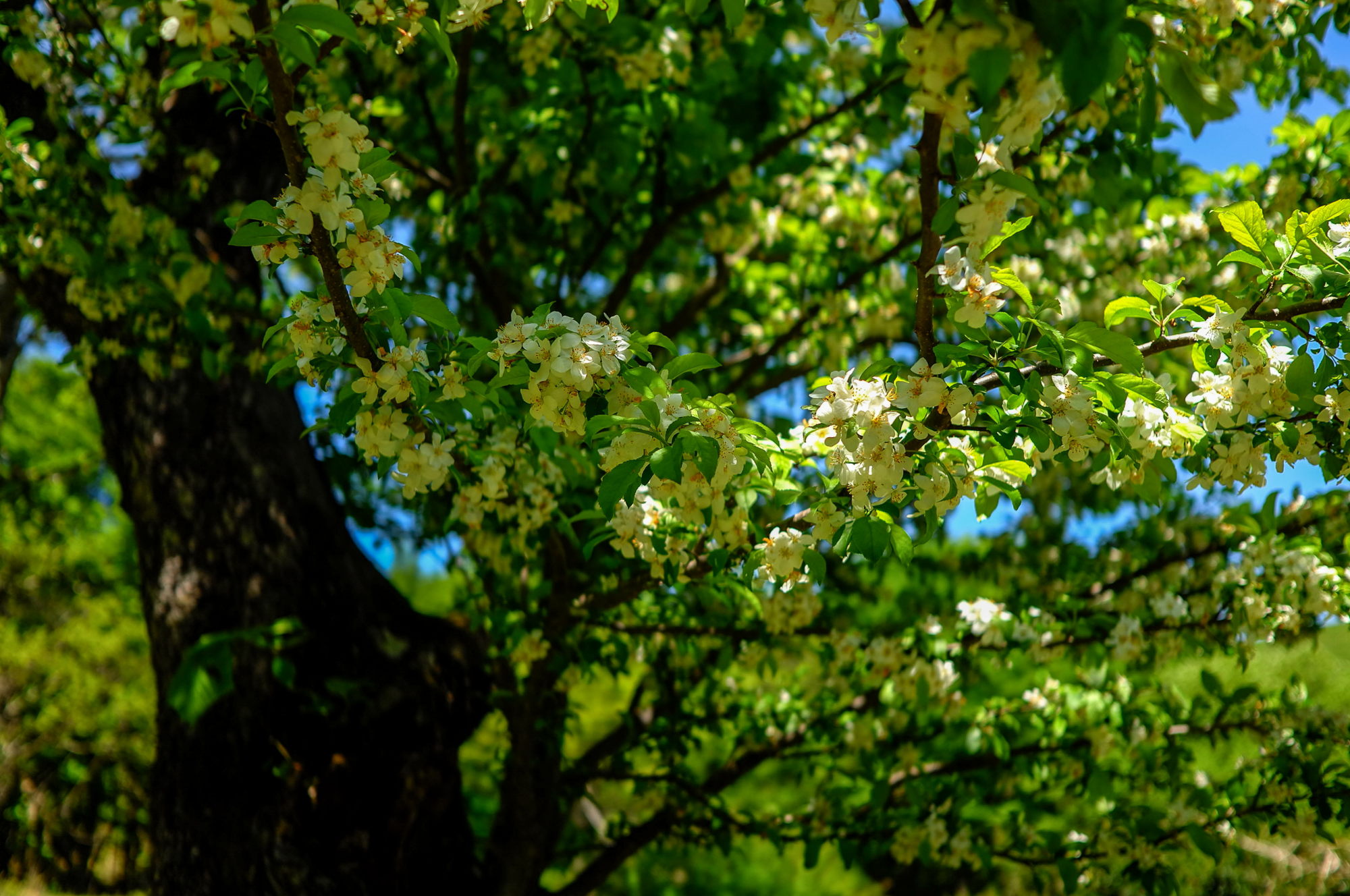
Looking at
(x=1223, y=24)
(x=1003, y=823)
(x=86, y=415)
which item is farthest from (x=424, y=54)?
(x=86, y=415)

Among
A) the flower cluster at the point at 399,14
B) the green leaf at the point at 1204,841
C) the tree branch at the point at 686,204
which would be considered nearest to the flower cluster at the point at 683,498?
the flower cluster at the point at 399,14

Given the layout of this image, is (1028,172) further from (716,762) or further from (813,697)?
(716,762)

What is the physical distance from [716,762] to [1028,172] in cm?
377

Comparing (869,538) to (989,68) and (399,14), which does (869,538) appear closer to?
(989,68)

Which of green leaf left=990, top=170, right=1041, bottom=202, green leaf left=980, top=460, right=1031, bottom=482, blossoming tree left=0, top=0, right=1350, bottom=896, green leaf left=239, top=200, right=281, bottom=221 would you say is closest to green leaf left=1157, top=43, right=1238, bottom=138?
blossoming tree left=0, top=0, right=1350, bottom=896

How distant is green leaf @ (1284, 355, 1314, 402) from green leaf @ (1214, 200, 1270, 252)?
0.69 feet

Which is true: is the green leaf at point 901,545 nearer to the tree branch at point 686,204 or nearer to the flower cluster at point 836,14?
the flower cluster at point 836,14

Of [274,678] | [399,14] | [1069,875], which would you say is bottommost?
[1069,875]

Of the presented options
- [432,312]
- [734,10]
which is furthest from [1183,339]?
[432,312]

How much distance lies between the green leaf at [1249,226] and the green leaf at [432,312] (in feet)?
4.50

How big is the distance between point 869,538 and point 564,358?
25.1 inches

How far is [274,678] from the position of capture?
3.21 m

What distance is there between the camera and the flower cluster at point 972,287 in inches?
61.8

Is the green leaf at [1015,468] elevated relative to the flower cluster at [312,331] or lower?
lower
